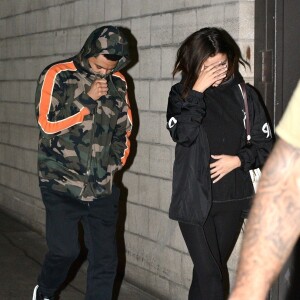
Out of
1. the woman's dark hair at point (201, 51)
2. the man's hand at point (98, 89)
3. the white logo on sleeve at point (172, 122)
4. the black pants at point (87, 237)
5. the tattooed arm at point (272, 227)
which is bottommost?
the black pants at point (87, 237)

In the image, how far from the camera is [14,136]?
33.3 feet

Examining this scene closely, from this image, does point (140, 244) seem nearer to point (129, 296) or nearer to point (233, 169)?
point (129, 296)

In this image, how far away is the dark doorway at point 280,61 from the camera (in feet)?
17.7

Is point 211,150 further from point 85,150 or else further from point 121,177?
point 121,177

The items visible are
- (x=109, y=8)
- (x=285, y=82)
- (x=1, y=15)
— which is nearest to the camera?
(x=285, y=82)

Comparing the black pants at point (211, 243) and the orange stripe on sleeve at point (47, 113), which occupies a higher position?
the orange stripe on sleeve at point (47, 113)

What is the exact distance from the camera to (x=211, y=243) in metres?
5.00

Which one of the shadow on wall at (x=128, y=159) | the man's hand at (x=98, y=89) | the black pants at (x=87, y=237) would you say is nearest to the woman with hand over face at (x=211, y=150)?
the man's hand at (x=98, y=89)

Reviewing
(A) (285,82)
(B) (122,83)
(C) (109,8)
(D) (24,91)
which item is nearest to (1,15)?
(D) (24,91)

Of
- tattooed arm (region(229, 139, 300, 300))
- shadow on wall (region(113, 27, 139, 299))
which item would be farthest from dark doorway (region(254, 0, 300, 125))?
tattooed arm (region(229, 139, 300, 300))

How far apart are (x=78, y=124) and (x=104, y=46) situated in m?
0.50

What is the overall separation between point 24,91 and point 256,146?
17.0 feet

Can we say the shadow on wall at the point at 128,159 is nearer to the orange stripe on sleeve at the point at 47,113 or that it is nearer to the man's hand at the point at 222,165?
the orange stripe on sleeve at the point at 47,113

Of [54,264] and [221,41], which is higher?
[221,41]
